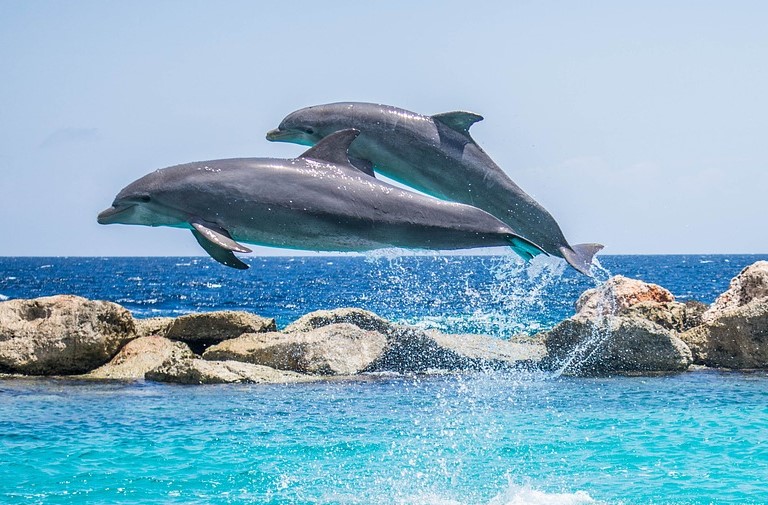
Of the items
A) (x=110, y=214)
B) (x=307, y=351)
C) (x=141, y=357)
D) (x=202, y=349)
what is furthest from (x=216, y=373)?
(x=110, y=214)

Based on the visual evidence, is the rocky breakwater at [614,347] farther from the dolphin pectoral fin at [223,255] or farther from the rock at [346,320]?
the dolphin pectoral fin at [223,255]

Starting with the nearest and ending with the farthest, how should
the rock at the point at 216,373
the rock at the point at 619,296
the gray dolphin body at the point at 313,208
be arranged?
1. the gray dolphin body at the point at 313,208
2. the rock at the point at 216,373
3. the rock at the point at 619,296

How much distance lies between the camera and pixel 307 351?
51.3 feet

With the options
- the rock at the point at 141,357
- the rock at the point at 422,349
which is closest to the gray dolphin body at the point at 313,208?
the rock at the point at 141,357

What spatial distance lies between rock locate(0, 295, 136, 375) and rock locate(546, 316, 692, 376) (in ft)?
26.5

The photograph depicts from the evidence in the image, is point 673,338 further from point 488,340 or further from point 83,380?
point 83,380

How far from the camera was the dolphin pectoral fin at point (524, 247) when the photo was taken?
15.1ft

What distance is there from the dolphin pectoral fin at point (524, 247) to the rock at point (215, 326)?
12.3 metres

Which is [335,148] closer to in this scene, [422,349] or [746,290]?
[422,349]

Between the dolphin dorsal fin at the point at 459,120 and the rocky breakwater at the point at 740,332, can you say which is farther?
the rocky breakwater at the point at 740,332

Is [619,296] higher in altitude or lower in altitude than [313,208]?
lower

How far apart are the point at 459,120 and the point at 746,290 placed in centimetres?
1407

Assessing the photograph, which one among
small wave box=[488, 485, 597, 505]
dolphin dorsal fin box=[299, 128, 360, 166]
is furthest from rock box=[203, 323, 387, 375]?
dolphin dorsal fin box=[299, 128, 360, 166]

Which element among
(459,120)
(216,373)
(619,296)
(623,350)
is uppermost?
(459,120)
